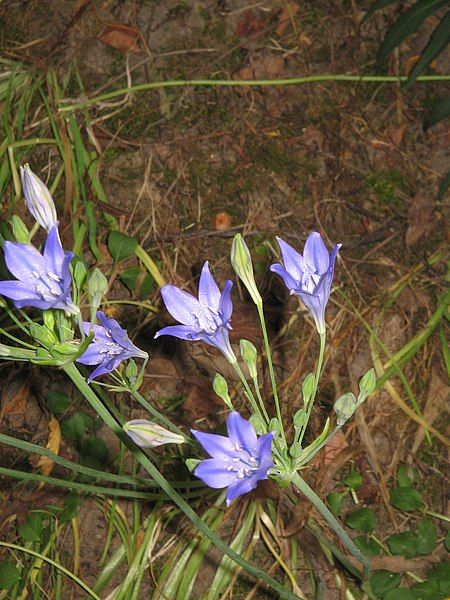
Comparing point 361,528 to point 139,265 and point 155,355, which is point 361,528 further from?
point 139,265

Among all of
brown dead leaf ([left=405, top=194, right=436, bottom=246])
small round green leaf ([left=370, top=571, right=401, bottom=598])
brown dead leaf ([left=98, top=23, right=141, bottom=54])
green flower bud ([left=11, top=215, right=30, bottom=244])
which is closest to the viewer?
green flower bud ([left=11, top=215, right=30, bottom=244])

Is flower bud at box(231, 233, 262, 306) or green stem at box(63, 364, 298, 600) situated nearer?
green stem at box(63, 364, 298, 600)

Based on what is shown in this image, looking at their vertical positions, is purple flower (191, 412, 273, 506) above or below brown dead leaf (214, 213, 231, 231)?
above

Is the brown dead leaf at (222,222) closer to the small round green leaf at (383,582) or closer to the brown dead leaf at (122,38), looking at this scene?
the brown dead leaf at (122,38)

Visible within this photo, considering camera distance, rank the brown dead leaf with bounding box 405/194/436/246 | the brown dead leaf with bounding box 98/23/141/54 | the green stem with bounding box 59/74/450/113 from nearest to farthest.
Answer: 1. the brown dead leaf with bounding box 405/194/436/246
2. the green stem with bounding box 59/74/450/113
3. the brown dead leaf with bounding box 98/23/141/54

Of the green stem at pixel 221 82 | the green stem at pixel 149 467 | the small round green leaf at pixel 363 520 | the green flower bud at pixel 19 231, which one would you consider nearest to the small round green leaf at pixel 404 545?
the small round green leaf at pixel 363 520

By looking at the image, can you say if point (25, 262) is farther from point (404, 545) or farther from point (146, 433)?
point (404, 545)

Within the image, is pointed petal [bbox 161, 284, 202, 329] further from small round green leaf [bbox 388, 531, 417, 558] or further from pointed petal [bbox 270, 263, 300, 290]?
small round green leaf [bbox 388, 531, 417, 558]

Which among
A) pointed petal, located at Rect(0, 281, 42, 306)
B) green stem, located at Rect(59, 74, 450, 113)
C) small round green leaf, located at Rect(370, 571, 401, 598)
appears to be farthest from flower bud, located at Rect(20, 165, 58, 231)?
green stem, located at Rect(59, 74, 450, 113)
